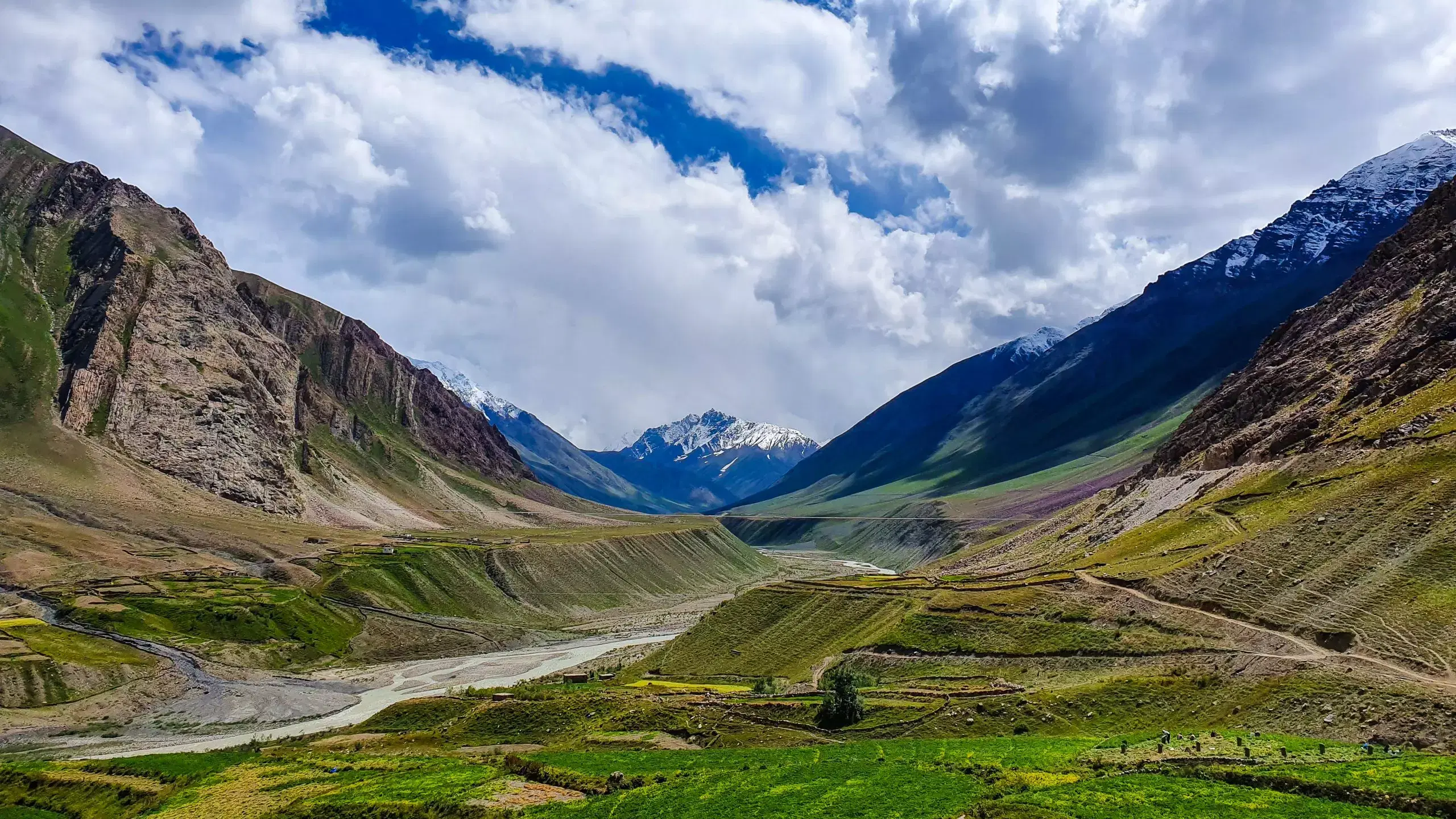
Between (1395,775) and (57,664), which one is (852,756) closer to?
(1395,775)

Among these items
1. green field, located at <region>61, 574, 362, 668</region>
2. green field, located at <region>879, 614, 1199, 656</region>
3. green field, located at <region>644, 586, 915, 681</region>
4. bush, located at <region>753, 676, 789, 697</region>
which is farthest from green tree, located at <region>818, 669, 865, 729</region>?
green field, located at <region>61, 574, 362, 668</region>

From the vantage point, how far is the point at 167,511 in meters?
175

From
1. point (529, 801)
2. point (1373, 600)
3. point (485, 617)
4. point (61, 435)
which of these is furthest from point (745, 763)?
point (61, 435)

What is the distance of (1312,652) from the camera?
46.5 metres

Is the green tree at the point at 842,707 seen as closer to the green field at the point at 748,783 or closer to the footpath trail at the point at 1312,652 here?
the green field at the point at 748,783

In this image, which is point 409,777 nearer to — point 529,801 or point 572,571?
point 529,801

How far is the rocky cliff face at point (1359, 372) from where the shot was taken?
3255 inches

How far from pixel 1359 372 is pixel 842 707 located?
90620 mm

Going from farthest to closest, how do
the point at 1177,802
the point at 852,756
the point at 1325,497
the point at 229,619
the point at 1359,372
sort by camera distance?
the point at 229,619, the point at 1359,372, the point at 1325,497, the point at 852,756, the point at 1177,802

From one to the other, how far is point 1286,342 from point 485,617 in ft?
485

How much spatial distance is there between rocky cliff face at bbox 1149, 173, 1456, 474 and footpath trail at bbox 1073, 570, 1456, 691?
2707cm

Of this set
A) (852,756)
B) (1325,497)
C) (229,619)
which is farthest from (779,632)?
(229,619)

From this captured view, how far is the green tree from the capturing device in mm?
49656

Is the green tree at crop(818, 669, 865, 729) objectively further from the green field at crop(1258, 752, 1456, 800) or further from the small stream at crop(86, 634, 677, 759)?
the small stream at crop(86, 634, 677, 759)
